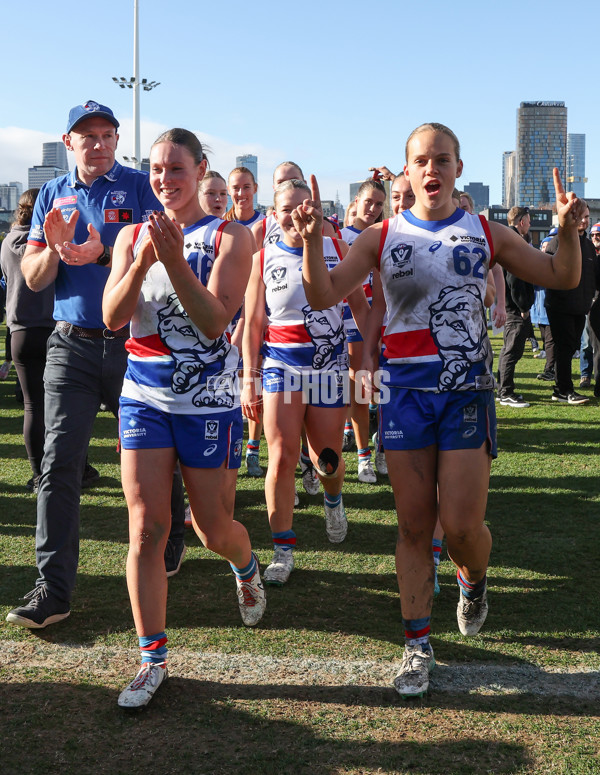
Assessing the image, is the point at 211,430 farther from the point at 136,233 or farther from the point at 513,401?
the point at 513,401

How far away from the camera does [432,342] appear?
3.42 meters

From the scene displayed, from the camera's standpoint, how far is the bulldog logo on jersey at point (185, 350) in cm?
337

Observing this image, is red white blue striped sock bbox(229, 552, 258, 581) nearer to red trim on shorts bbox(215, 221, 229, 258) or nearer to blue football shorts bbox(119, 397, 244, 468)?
blue football shorts bbox(119, 397, 244, 468)

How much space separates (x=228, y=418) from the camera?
3490 millimetres

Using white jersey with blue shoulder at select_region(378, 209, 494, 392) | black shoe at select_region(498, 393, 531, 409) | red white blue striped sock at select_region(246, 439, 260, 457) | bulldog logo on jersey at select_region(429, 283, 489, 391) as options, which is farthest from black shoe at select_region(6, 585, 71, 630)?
black shoe at select_region(498, 393, 531, 409)

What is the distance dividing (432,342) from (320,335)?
1.58 m

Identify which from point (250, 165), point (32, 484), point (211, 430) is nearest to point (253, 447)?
point (32, 484)

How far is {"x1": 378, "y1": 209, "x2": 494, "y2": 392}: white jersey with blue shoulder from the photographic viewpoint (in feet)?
11.2

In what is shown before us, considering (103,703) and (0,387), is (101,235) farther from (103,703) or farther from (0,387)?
(0,387)

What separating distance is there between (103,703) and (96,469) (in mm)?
4368

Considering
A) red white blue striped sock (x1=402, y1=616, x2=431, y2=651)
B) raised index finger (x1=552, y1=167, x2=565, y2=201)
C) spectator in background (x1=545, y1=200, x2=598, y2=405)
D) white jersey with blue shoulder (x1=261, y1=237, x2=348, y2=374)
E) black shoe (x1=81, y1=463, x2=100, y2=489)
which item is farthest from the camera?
spectator in background (x1=545, y1=200, x2=598, y2=405)

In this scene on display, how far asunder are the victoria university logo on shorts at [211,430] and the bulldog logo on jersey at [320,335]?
1.52m

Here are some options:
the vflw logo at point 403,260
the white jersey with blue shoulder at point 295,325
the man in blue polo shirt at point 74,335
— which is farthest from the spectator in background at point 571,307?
the vflw logo at point 403,260

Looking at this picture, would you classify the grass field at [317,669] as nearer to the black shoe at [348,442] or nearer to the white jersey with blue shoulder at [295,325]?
the white jersey with blue shoulder at [295,325]
